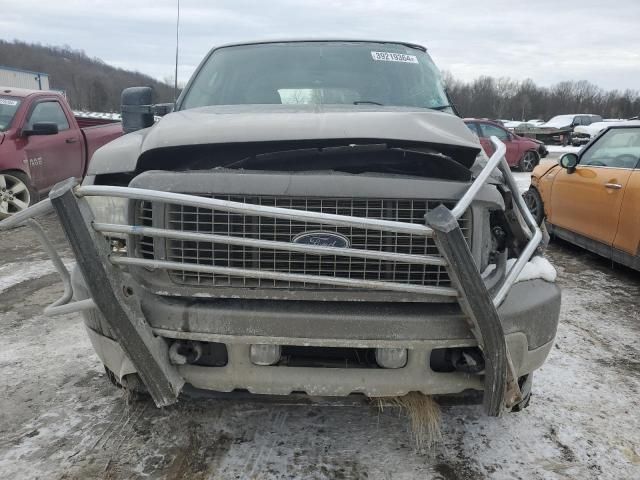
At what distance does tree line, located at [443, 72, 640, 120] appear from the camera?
71.6 metres

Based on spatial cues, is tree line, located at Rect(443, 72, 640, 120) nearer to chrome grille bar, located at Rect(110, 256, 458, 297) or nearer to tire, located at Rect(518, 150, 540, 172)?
tire, located at Rect(518, 150, 540, 172)

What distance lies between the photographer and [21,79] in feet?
137

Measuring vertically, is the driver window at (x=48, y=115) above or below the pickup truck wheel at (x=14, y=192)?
above

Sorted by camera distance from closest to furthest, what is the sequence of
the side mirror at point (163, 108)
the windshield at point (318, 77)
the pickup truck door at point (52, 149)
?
the windshield at point (318, 77), the side mirror at point (163, 108), the pickup truck door at point (52, 149)

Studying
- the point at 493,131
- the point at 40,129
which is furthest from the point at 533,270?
the point at 493,131

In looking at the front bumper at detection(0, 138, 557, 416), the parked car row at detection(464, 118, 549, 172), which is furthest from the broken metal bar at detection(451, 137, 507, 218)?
the parked car row at detection(464, 118, 549, 172)

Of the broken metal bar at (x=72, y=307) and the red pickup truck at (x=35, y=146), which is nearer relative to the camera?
the broken metal bar at (x=72, y=307)

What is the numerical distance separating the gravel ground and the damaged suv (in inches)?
13.8

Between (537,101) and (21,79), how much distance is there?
67.8 metres

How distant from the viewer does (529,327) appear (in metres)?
2.22

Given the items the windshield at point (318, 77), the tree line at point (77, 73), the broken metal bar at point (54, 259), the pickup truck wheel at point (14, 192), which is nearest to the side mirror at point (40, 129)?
the pickup truck wheel at point (14, 192)

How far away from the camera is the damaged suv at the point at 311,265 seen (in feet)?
6.51

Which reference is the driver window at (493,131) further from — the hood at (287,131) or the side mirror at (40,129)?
the hood at (287,131)

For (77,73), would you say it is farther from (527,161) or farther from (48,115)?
(48,115)
